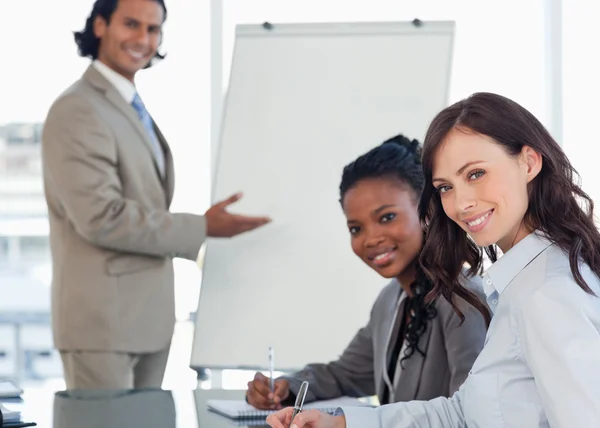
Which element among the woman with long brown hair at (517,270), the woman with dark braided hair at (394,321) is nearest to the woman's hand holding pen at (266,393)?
the woman with dark braided hair at (394,321)

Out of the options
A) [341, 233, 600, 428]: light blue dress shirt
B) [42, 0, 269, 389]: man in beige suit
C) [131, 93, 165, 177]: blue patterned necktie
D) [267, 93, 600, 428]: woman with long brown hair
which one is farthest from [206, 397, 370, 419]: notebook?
[131, 93, 165, 177]: blue patterned necktie

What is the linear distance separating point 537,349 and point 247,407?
0.81 m

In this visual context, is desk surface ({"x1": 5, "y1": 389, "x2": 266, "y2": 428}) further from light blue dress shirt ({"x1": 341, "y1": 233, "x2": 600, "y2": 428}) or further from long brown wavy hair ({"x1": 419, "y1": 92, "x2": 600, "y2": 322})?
long brown wavy hair ({"x1": 419, "y1": 92, "x2": 600, "y2": 322})

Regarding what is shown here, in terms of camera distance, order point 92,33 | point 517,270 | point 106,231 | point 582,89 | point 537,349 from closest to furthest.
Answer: point 537,349
point 517,270
point 106,231
point 92,33
point 582,89

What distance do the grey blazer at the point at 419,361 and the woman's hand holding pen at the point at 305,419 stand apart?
41 centimetres

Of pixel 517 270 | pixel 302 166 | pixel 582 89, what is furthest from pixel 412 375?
pixel 582 89

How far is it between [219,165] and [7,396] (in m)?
1.36

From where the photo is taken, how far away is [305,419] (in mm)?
1372

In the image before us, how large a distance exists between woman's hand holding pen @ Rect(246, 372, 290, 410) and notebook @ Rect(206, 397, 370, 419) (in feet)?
0.06

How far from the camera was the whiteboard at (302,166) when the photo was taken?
3.06 metres

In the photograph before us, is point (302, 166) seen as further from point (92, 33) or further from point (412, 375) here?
point (412, 375)

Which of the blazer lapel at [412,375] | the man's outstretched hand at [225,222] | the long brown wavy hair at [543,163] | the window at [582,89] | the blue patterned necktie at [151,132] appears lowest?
the blazer lapel at [412,375]

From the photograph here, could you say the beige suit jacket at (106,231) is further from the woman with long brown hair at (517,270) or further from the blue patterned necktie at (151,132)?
the woman with long brown hair at (517,270)

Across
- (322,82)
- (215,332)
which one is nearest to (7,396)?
(215,332)
